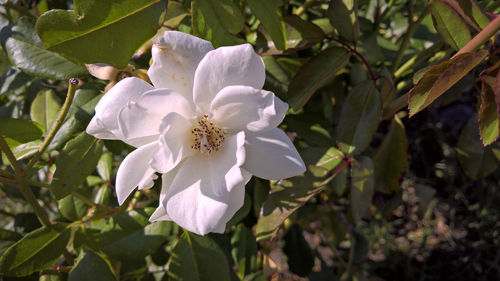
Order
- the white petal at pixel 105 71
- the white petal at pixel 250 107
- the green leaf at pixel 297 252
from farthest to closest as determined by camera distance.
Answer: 1. the green leaf at pixel 297 252
2. the white petal at pixel 105 71
3. the white petal at pixel 250 107

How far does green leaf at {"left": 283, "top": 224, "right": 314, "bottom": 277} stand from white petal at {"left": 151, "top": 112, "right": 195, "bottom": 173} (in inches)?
29.6

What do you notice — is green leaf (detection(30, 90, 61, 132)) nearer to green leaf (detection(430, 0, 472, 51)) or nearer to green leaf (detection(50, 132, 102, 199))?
green leaf (detection(50, 132, 102, 199))

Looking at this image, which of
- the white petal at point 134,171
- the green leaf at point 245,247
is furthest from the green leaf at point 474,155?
the white petal at point 134,171

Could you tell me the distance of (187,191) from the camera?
546 mm

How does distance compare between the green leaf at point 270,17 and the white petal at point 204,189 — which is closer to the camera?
the white petal at point 204,189

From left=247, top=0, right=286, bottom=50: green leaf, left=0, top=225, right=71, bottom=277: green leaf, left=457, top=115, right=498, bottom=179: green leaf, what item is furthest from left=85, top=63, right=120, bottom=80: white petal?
left=457, top=115, right=498, bottom=179: green leaf

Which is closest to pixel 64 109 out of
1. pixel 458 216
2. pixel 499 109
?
pixel 499 109

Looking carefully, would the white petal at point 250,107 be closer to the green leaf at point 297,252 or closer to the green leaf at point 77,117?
the green leaf at point 77,117

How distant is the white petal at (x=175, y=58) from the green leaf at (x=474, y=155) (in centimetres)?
70

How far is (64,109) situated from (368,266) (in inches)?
62.2

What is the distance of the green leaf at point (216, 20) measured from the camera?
0.62 m

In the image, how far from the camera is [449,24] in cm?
64

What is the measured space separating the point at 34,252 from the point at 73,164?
199mm

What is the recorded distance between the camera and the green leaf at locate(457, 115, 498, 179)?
0.92 metres
